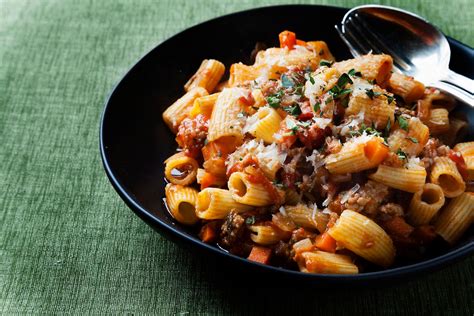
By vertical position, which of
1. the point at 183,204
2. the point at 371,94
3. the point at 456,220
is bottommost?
the point at 183,204

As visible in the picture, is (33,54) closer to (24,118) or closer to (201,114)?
(24,118)

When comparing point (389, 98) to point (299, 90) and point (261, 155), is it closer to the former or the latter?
point (299, 90)

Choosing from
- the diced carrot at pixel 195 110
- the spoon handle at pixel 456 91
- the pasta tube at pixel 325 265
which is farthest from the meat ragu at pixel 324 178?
the spoon handle at pixel 456 91

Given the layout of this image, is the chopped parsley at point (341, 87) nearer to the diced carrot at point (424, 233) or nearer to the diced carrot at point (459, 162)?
the diced carrot at point (459, 162)

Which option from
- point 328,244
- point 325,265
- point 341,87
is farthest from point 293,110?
point 325,265

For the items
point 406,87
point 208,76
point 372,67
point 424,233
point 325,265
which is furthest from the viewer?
point 208,76

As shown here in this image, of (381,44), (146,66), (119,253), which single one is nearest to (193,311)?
(119,253)

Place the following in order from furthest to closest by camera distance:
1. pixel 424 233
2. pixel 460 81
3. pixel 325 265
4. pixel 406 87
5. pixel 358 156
→ 1. pixel 460 81
2. pixel 406 87
3. pixel 424 233
4. pixel 358 156
5. pixel 325 265

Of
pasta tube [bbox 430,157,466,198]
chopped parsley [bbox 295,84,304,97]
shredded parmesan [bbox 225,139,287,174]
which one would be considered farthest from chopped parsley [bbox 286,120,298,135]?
pasta tube [bbox 430,157,466,198]
